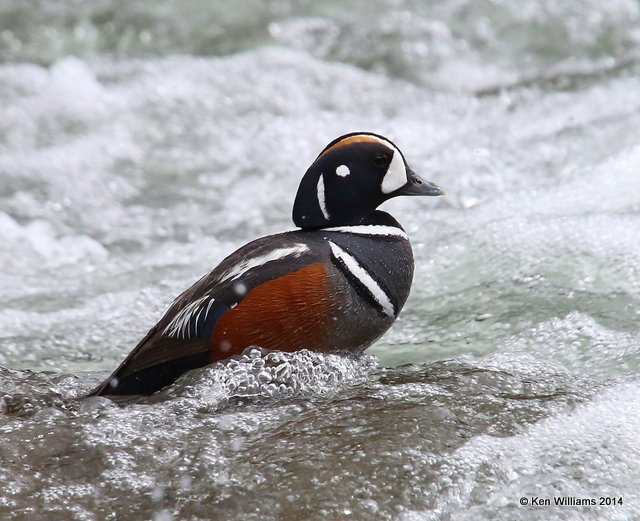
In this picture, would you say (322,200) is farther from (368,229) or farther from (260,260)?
(260,260)

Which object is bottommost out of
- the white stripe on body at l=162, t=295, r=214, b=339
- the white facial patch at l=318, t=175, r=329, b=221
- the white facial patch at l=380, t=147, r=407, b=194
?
the white stripe on body at l=162, t=295, r=214, b=339

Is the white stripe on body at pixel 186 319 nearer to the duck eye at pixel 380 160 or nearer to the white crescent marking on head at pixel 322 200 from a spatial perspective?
the white crescent marking on head at pixel 322 200

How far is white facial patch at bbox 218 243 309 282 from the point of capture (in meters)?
3.81

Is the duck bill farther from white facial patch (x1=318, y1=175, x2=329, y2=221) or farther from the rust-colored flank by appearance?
the rust-colored flank

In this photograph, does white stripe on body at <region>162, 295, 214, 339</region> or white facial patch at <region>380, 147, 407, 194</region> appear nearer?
white stripe on body at <region>162, 295, 214, 339</region>

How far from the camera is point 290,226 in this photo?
655cm

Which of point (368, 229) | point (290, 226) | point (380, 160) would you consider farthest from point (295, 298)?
point (290, 226)

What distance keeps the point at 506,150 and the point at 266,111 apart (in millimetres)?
1893

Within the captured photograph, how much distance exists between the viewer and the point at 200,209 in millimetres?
7039

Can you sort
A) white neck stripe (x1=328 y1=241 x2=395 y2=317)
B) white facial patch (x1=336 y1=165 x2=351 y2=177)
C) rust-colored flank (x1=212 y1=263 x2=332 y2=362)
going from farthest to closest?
white facial patch (x1=336 y1=165 x2=351 y2=177) < white neck stripe (x1=328 y1=241 x2=395 y2=317) < rust-colored flank (x1=212 y1=263 x2=332 y2=362)

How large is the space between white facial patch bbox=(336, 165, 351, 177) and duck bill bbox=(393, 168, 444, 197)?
22 centimetres

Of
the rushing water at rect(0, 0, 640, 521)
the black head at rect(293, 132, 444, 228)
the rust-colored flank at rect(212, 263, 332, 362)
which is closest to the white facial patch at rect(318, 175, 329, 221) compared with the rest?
the black head at rect(293, 132, 444, 228)

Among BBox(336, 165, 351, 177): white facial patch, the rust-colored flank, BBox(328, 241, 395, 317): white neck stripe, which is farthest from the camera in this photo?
BBox(336, 165, 351, 177): white facial patch

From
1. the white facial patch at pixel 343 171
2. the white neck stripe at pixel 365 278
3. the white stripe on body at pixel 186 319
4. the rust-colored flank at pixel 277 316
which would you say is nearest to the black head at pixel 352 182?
the white facial patch at pixel 343 171
